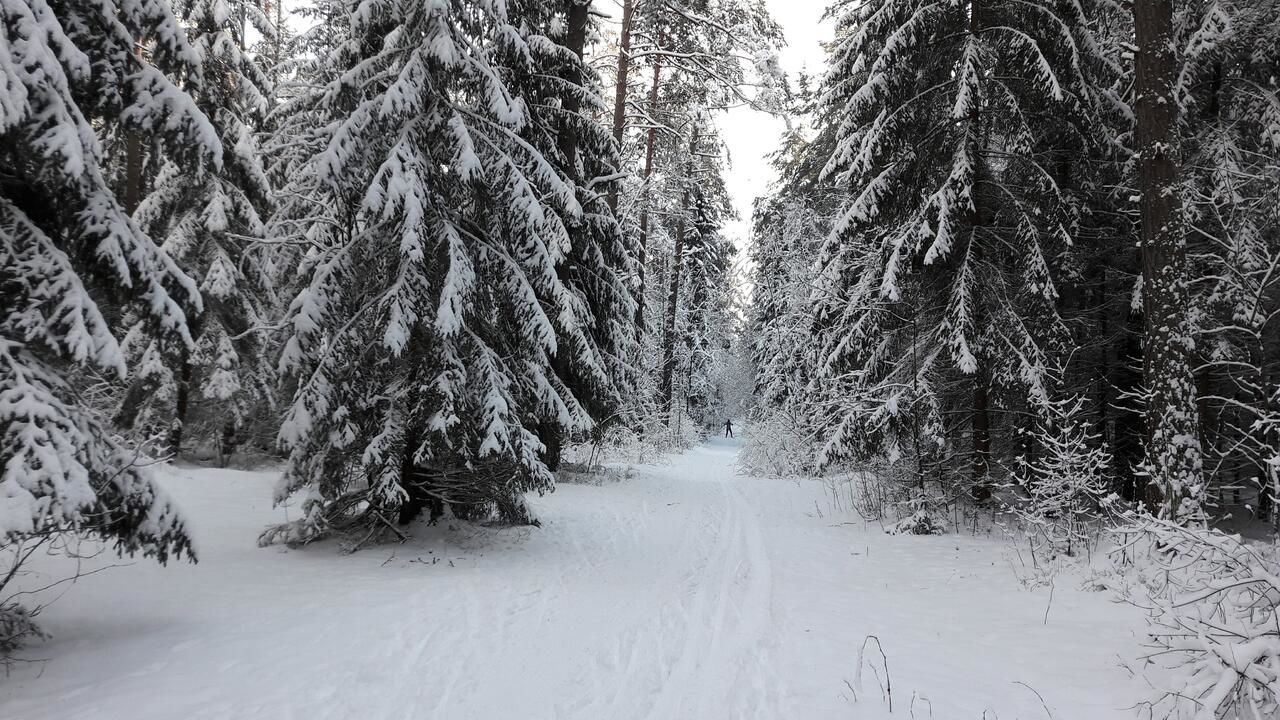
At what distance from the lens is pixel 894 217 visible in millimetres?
10578

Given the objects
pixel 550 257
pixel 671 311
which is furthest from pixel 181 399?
pixel 671 311

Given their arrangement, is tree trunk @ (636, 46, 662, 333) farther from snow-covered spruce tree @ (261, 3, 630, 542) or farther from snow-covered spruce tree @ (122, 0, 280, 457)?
snow-covered spruce tree @ (122, 0, 280, 457)

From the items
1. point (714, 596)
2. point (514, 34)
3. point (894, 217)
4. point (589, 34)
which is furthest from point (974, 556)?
point (589, 34)

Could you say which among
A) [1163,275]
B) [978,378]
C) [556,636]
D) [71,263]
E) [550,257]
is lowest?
[556,636]

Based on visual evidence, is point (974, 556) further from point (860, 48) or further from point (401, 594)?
point (860, 48)

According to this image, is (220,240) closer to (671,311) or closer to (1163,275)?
(1163,275)

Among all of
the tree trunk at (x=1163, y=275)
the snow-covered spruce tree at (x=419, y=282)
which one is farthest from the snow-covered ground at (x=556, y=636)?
the tree trunk at (x=1163, y=275)

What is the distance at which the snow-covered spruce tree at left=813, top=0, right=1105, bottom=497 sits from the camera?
930 cm

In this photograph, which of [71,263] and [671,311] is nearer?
[71,263]

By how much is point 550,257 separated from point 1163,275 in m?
6.99

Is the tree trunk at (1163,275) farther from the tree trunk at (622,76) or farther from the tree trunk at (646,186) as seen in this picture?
the tree trunk at (622,76)

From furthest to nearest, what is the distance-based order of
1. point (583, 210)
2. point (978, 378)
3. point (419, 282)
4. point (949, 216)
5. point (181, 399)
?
point (181, 399)
point (583, 210)
point (978, 378)
point (949, 216)
point (419, 282)

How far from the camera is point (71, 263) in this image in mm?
4238

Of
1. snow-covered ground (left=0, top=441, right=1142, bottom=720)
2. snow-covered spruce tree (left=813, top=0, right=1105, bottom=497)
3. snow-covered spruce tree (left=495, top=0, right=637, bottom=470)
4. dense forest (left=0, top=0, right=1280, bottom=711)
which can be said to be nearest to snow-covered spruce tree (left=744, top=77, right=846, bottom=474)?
dense forest (left=0, top=0, right=1280, bottom=711)
